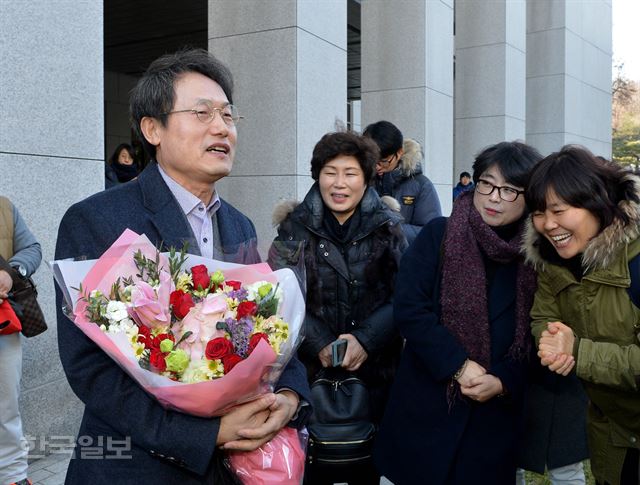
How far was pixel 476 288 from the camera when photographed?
291cm

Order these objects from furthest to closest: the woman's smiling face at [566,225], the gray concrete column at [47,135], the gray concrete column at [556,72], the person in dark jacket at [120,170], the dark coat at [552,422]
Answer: the gray concrete column at [556,72]
the person in dark jacket at [120,170]
the gray concrete column at [47,135]
the dark coat at [552,422]
the woman's smiling face at [566,225]

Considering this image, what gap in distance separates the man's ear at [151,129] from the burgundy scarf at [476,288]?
1.55 m

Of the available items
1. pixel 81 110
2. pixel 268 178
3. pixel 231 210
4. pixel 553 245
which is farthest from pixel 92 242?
pixel 268 178

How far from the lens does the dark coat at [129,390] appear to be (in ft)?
5.65

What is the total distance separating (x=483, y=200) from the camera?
3035 mm

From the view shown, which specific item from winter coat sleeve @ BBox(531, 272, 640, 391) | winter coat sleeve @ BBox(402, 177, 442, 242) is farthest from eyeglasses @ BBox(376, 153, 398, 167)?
winter coat sleeve @ BBox(531, 272, 640, 391)

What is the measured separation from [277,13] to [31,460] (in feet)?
16.6

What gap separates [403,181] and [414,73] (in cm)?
477

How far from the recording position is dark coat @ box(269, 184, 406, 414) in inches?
127

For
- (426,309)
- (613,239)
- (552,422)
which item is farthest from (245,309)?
(552,422)

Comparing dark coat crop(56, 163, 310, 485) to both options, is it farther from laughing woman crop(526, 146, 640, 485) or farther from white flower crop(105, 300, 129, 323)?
laughing woman crop(526, 146, 640, 485)

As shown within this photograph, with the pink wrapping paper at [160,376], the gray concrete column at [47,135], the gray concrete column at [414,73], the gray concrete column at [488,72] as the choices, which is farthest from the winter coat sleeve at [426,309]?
the gray concrete column at [488,72]

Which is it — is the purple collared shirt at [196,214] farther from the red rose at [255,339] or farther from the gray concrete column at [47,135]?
the gray concrete column at [47,135]

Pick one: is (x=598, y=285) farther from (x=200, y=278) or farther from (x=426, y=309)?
(x=200, y=278)
